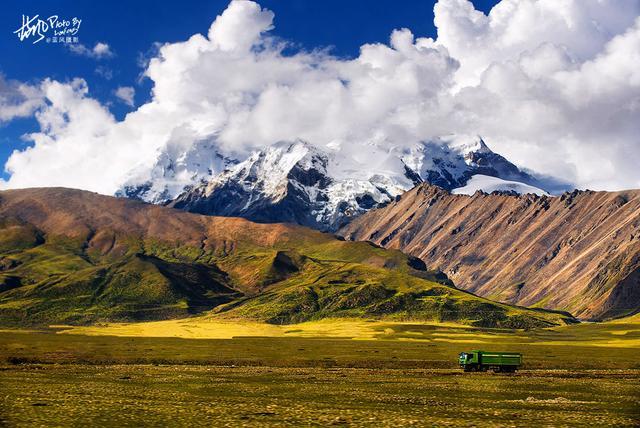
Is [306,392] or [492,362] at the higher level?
[492,362]

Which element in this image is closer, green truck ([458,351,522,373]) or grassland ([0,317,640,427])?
grassland ([0,317,640,427])

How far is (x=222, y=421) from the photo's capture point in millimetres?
52844

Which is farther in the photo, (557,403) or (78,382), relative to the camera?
(78,382)

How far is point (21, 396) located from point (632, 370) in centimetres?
10878

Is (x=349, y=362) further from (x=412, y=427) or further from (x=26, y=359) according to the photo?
(x=412, y=427)

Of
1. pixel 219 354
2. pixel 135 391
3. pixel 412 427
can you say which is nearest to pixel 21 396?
pixel 135 391

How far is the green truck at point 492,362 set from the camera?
125 meters

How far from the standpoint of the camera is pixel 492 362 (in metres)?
126

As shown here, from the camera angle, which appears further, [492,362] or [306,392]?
[492,362]

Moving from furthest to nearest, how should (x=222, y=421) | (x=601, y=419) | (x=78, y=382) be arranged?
1. (x=78, y=382)
2. (x=601, y=419)
3. (x=222, y=421)

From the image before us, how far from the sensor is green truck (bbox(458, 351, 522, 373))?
12538 cm

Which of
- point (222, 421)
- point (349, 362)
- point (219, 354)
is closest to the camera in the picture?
point (222, 421)

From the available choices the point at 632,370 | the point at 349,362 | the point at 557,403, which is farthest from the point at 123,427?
the point at 632,370

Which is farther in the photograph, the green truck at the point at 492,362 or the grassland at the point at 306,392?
the green truck at the point at 492,362
